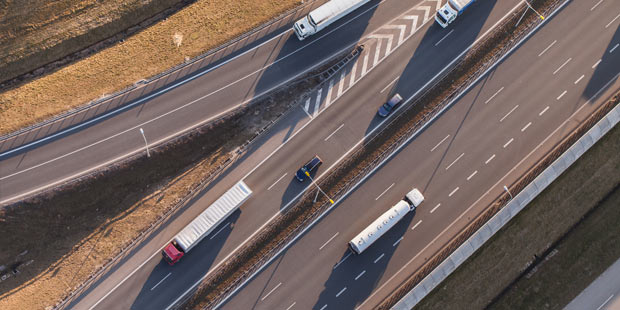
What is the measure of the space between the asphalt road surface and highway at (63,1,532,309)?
122 feet

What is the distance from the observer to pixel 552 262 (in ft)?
196

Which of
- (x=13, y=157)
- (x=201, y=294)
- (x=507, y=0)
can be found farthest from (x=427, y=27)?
(x=13, y=157)

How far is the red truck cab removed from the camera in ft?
191

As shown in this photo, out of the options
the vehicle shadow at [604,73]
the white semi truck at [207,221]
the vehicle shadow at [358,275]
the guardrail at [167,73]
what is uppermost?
the guardrail at [167,73]

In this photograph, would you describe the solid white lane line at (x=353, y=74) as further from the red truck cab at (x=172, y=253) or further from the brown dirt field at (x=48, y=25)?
the red truck cab at (x=172, y=253)

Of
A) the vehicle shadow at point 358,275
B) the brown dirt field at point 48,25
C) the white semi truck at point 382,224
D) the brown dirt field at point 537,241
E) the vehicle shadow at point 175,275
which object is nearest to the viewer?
the white semi truck at point 382,224

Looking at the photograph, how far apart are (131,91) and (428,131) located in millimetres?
44221

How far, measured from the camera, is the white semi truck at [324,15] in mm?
60906

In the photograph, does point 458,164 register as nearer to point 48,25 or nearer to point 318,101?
point 318,101

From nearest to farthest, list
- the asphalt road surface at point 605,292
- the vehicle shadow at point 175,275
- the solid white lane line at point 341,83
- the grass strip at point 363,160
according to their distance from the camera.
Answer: the asphalt road surface at point 605,292 → the grass strip at point 363,160 → the vehicle shadow at point 175,275 → the solid white lane line at point 341,83

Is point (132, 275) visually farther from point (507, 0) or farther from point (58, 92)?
point (507, 0)

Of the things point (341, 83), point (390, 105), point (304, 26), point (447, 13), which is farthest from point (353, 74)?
point (447, 13)

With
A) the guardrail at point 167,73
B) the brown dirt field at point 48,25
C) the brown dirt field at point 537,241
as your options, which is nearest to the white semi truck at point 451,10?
the guardrail at point 167,73

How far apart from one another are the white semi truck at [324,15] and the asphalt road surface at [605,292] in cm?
5195
